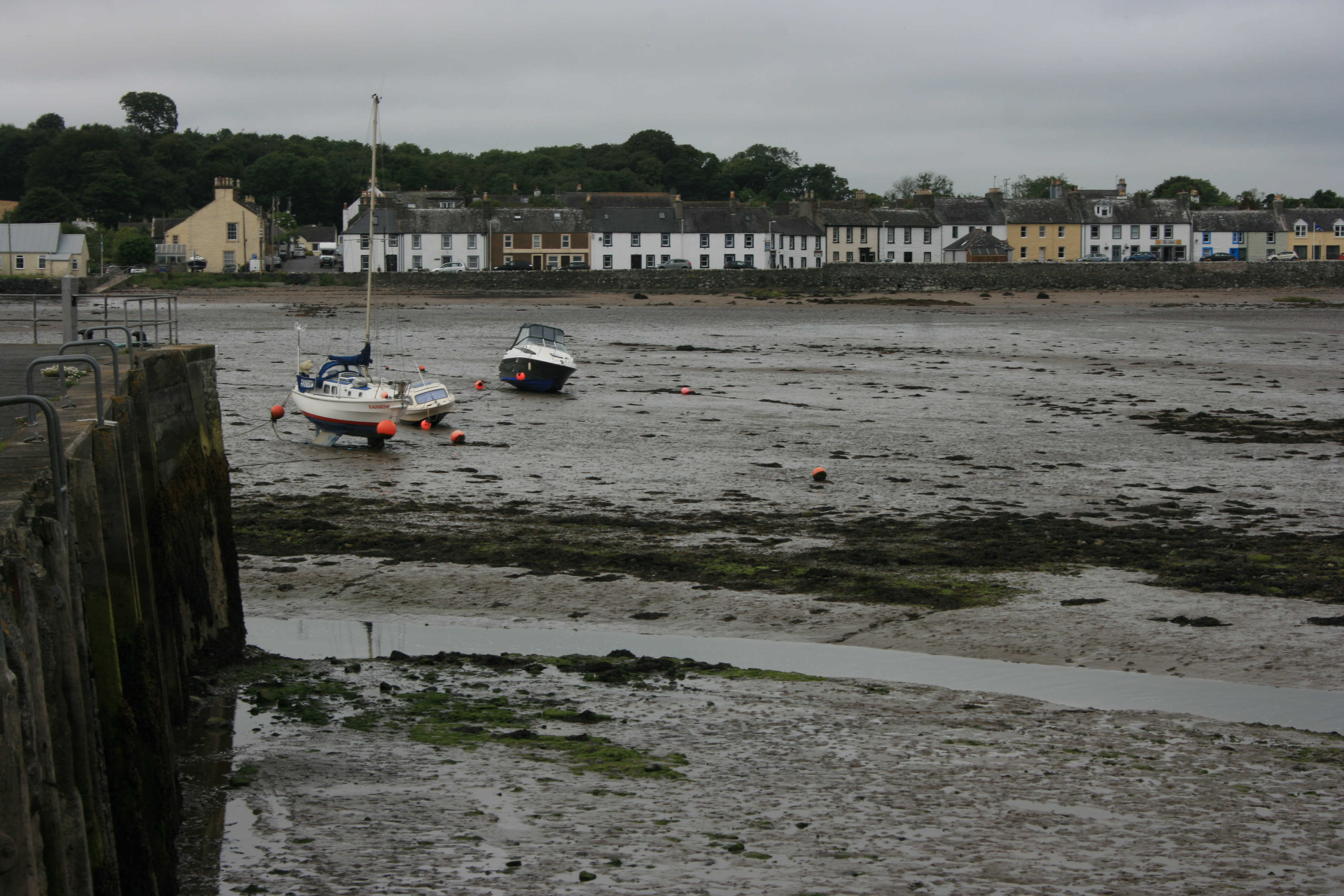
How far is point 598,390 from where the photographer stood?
1177 inches

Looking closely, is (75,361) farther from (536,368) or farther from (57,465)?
(536,368)

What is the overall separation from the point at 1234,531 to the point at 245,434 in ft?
52.8

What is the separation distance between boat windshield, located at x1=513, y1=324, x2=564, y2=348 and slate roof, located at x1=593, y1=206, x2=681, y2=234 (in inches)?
2044

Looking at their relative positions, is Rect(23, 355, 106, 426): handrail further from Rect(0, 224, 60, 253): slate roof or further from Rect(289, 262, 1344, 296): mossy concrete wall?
Rect(0, 224, 60, 253): slate roof

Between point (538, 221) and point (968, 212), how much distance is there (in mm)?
32370

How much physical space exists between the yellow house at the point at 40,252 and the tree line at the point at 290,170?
16952 mm

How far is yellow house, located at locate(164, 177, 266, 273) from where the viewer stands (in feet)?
269

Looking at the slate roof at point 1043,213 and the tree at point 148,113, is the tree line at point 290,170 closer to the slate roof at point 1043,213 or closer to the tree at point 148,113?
the tree at point 148,113

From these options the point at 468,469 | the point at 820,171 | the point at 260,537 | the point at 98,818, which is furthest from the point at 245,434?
the point at 820,171

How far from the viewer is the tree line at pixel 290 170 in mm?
111312

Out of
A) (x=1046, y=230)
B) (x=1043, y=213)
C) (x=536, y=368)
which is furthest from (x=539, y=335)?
(x=1043, y=213)

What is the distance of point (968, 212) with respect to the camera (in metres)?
93.3

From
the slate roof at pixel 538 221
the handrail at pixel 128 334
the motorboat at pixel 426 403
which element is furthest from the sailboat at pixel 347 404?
the slate roof at pixel 538 221

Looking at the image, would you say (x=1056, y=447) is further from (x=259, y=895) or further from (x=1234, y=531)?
(x=259, y=895)
